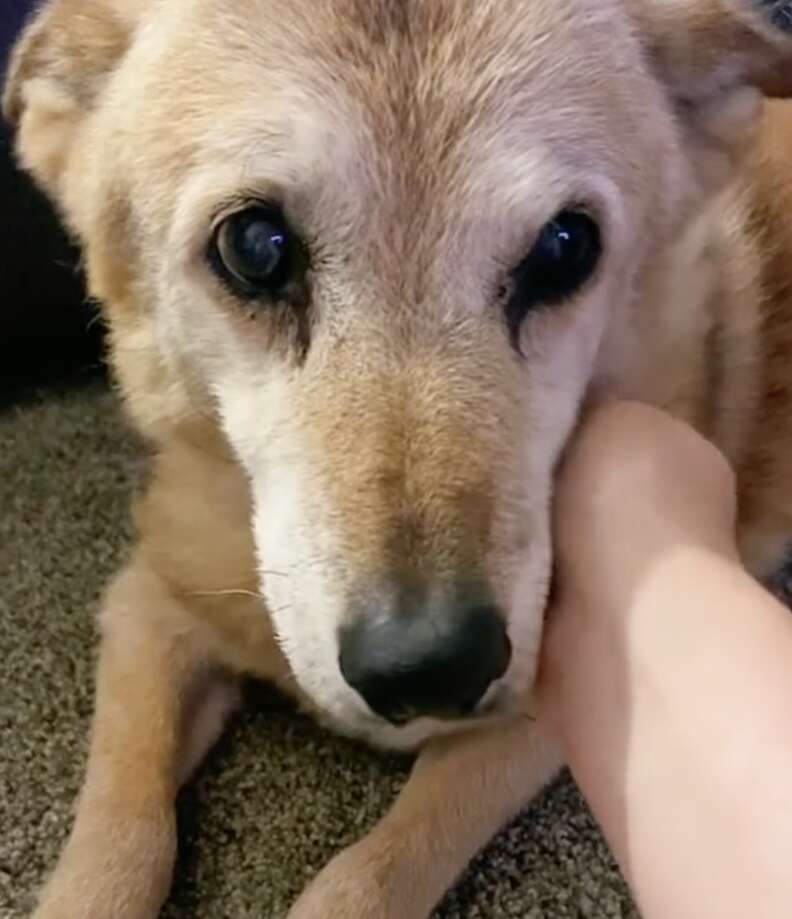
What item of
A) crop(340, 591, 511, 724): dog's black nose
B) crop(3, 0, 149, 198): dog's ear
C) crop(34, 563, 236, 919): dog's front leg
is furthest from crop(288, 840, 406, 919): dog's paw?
crop(3, 0, 149, 198): dog's ear

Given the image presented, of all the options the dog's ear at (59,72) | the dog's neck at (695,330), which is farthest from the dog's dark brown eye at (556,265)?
the dog's ear at (59,72)

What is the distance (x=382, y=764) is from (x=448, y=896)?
0.16 meters

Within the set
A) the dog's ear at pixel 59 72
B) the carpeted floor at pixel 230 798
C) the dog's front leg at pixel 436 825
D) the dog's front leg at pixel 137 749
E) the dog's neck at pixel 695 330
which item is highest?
the dog's ear at pixel 59 72

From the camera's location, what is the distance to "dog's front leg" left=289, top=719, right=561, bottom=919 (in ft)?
4.11

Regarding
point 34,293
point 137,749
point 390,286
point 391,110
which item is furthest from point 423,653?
point 34,293

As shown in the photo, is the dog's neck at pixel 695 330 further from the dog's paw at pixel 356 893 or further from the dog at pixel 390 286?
the dog's paw at pixel 356 893

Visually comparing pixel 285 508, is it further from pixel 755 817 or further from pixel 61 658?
pixel 61 658

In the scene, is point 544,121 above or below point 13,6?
above

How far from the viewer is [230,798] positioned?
144cm

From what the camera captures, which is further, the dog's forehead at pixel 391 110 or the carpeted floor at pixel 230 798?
the carpeted floor at pixel 230 798

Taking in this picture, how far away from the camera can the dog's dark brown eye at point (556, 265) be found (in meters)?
1.08

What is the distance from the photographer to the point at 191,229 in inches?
43.1

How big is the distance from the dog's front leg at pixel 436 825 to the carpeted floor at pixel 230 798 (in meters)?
0.06

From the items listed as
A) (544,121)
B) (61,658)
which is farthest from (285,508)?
(61,658)
